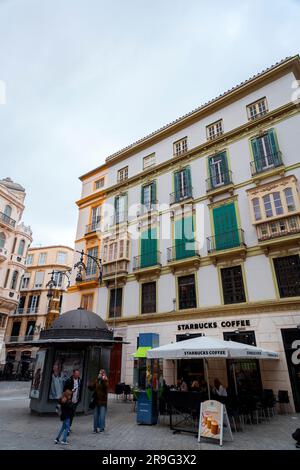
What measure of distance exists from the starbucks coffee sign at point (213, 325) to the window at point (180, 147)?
13.1m

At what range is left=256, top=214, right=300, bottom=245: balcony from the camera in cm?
1465

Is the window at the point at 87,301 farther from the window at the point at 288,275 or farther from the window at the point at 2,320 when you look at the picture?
the window at the point at 2,320

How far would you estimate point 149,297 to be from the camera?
19.8m

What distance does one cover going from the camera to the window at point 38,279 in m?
47.8

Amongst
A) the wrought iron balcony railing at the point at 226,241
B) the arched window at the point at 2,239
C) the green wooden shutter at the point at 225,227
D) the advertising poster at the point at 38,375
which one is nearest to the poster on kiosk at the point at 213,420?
the advertising poster at the point at 38,375

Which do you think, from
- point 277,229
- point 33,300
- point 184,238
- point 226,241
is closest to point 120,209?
point 184,238

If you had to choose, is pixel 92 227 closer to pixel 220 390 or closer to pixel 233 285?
pixel 233 285

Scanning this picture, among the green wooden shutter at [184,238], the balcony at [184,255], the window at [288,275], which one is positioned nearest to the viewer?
the window at [288,275]

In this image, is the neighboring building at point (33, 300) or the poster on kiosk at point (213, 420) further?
the neighboring building at point (33, 300)

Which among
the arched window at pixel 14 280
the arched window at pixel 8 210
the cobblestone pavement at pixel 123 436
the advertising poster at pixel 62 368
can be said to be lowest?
the cobblestone pavement at pixel 123 436

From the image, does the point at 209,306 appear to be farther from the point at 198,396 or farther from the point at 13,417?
the point at 13,417

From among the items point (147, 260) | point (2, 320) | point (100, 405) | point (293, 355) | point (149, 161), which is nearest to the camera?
point (100, 405)

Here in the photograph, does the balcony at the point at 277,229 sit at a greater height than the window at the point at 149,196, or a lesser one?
lesser

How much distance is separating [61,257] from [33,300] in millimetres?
8508
